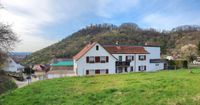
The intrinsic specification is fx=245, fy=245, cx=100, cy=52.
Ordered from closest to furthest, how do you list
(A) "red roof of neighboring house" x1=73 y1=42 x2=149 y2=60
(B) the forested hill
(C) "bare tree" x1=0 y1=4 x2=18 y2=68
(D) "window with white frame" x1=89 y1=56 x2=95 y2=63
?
(C) "bare tree" x1=0 y1=4 x2=18 y2=68 < (D) "window with white frame" x1=89 y1=56 x2=95 y2=63 < (A) "red roof of neighboring house" x1=73 y1=42 x2=149 y2=60 < (B) the forested hill

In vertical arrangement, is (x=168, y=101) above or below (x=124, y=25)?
below

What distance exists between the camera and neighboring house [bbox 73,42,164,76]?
43156 millimetres

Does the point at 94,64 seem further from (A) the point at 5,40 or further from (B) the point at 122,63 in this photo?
(A) the point at 5,40

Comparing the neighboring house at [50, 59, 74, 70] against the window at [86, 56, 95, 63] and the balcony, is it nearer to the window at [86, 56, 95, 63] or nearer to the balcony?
the window at [86, 56, 95, 63]

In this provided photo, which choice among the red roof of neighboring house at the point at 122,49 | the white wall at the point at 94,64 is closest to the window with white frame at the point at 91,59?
the white wall at the point at 94,64

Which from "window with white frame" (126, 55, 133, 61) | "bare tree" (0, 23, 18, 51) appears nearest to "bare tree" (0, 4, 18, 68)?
"bare tree" (0, 23, 18, 51)

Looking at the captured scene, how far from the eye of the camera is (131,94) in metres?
13.8

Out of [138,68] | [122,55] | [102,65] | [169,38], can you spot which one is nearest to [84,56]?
[102,65]

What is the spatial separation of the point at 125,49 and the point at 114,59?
5.54 m

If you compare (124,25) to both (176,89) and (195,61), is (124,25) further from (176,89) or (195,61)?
(176,89)

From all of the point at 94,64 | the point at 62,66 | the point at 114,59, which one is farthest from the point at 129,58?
the point at 62,66

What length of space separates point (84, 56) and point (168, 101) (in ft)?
104

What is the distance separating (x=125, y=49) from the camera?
164 feet

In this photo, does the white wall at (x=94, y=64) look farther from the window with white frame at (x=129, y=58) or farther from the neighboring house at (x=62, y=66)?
the neighboring house at (x=62, y=66)
